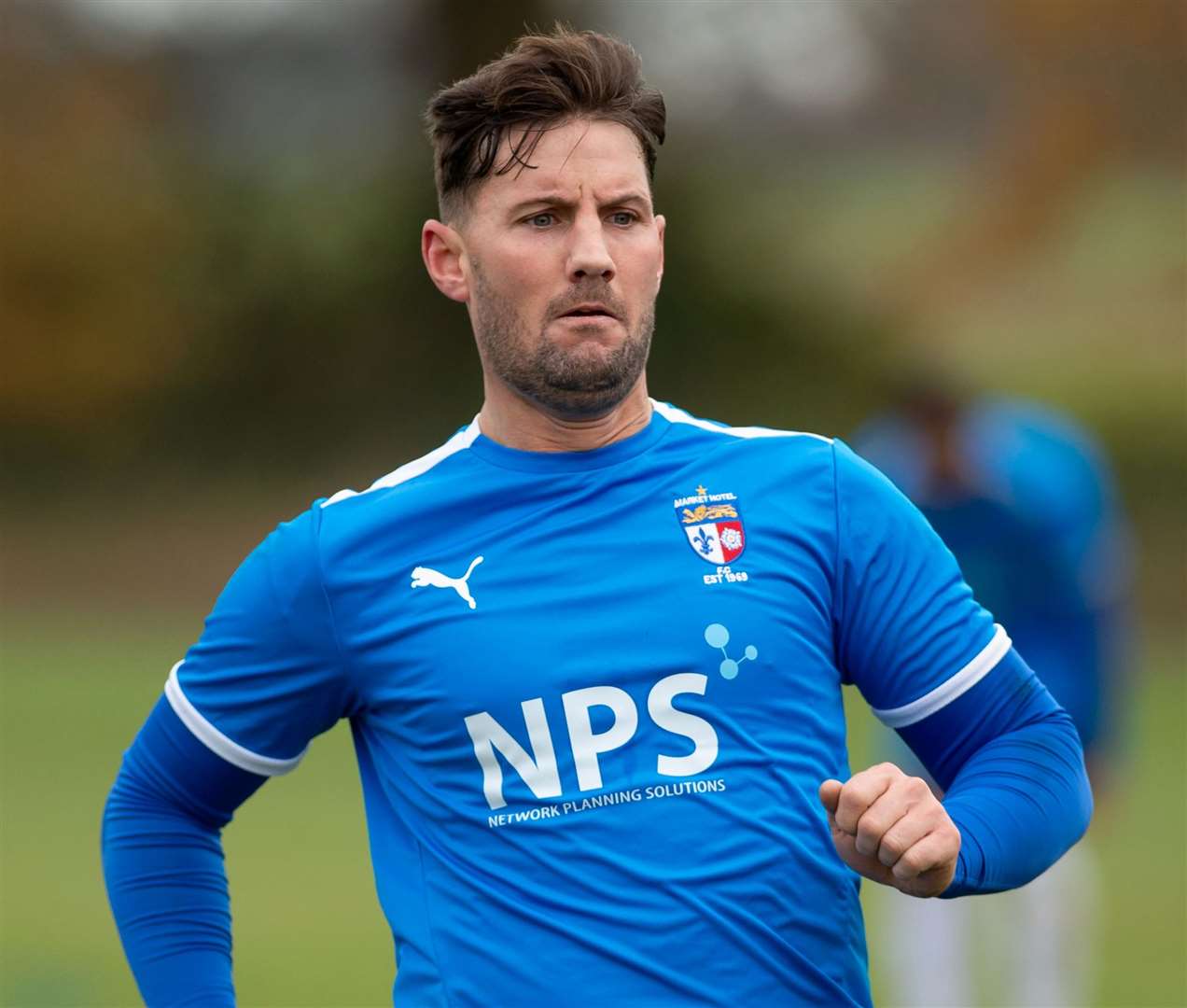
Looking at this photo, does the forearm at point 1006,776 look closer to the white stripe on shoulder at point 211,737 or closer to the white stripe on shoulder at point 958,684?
the white stripe on shoulder at point 958,684

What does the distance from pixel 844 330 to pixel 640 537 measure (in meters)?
20.9

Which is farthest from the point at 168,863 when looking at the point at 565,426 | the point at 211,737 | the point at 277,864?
the point at 277,864

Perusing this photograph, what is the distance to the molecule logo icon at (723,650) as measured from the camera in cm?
291

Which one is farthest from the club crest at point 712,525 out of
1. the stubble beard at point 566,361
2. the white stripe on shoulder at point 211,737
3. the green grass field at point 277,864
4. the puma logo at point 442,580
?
the green grass field at point 277,864

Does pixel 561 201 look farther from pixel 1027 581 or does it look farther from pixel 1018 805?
pixel 1027 581

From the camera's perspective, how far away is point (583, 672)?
291 centimetres

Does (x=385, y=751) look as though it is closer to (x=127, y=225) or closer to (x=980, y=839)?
(x=980, y=839)

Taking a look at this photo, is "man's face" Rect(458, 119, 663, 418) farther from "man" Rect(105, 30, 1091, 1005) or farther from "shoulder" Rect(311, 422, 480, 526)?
"shoulder" Rect(311, 422, 480, 526)

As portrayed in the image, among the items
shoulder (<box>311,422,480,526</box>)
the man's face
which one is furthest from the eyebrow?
shoulder (<box>311,422,480,526</box>)

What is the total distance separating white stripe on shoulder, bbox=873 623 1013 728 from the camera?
2.93 metres

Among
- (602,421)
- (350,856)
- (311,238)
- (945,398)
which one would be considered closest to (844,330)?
(311,238)

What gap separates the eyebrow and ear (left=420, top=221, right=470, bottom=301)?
7.8 inches

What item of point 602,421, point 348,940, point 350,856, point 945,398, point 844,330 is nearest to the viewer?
point 602,421

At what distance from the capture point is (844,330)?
23562 millimetres
